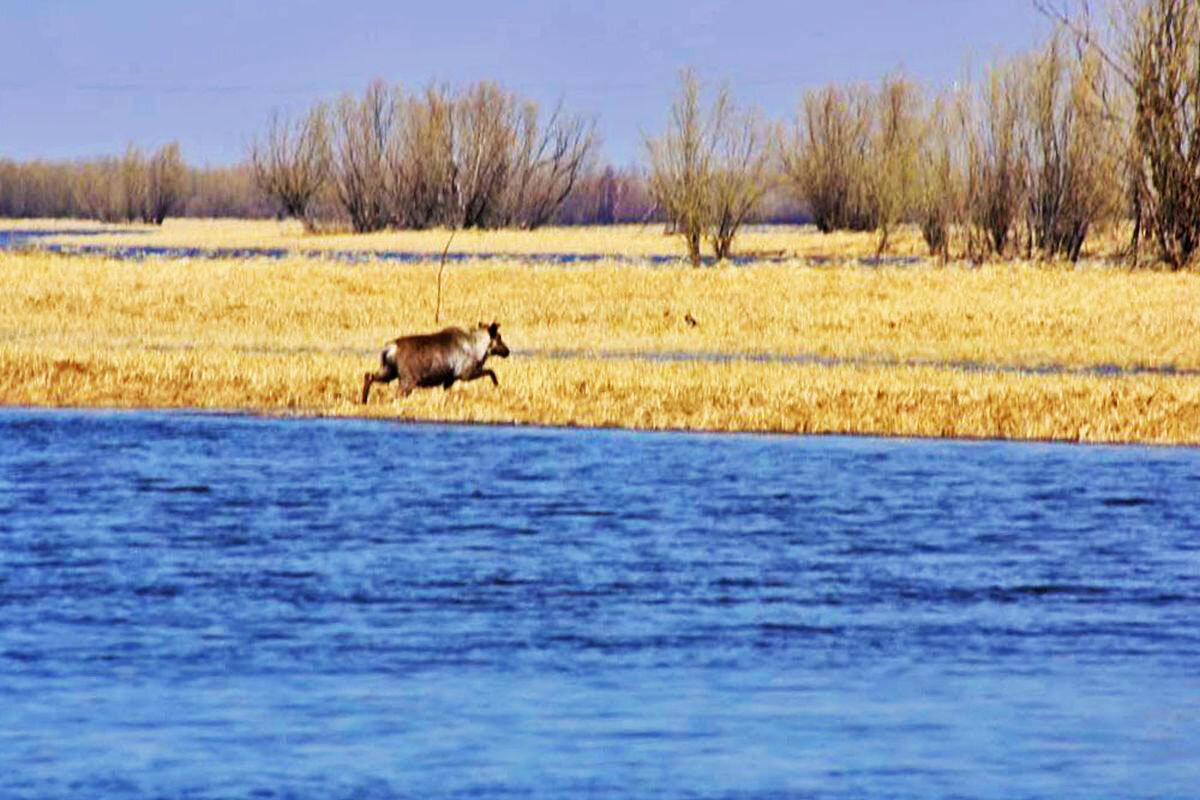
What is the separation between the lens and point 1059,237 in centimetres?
5612

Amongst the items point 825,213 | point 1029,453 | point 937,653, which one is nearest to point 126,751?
point 937,653

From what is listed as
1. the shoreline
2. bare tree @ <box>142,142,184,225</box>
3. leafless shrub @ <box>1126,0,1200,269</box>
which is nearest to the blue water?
the shoreline

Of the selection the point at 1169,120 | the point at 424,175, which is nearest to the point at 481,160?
the point at 424,175

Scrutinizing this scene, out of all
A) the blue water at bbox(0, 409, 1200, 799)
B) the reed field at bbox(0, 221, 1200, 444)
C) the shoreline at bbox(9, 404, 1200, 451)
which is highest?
the reed field at bbox(0, 221, 1200, 444)

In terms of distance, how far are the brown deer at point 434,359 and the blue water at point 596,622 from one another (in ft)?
7.40

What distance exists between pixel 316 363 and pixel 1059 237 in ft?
101

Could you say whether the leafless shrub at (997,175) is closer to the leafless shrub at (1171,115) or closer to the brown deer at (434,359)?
the leafless shrub at (1171,115)

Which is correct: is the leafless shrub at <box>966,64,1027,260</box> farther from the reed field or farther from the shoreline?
the shoreline

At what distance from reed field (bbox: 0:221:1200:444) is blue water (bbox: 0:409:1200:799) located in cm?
226

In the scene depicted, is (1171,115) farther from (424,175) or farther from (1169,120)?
(424,175)

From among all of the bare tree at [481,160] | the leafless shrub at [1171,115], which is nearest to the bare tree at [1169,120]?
the leafless shrub at [1171,115]

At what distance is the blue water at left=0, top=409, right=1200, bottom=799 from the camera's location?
1025 centimetres

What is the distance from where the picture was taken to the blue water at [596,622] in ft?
33.6

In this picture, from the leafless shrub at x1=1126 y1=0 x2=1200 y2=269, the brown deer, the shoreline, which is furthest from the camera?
the leafless shrub at x1=1126 y1=0 x2=1200 y2=269
